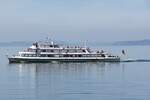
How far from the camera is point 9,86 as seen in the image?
67.8 meters

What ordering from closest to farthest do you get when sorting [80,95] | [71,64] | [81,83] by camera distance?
[80,95] < [81,83] < [71,64]

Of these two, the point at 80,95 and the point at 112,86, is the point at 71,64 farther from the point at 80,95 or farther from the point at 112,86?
the point at 80,95

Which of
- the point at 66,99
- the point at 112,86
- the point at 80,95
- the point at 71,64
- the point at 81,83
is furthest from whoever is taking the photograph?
the point at 71,64

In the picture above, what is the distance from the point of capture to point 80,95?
57.0 meters

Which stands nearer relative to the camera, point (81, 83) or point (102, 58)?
point (81, 83)

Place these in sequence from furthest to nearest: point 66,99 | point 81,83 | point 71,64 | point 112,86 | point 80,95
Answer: point 71,64
point 81,83
point 112,86
point 80,95
point 66,99

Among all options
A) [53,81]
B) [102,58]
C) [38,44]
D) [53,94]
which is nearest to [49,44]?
[38,44]

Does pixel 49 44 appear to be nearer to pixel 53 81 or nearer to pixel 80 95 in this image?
pixel 53 81

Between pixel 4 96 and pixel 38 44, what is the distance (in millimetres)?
67590

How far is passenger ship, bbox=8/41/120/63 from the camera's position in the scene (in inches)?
4759

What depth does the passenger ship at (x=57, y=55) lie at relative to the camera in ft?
397

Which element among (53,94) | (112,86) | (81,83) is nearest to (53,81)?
(81,83)

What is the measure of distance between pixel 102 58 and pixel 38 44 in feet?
45.8

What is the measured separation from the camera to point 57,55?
401 ft
